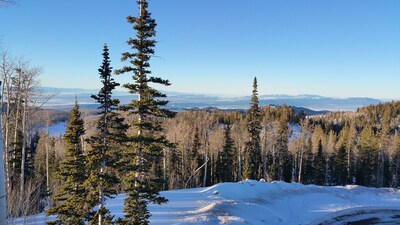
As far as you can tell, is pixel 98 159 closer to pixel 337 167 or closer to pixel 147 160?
pixel 147 160

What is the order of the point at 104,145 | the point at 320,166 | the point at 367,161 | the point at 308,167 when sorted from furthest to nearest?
the point at 308,167
the point at 367,161
the point at 320,166
the point at 104,145

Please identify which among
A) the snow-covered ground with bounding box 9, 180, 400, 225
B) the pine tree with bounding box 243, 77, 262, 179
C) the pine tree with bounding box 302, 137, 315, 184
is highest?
the pine tree with bounding box 243, 77, 262, 179

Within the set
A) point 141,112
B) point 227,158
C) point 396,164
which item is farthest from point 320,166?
point 141,112

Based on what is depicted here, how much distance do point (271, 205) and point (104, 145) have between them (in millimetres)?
19360

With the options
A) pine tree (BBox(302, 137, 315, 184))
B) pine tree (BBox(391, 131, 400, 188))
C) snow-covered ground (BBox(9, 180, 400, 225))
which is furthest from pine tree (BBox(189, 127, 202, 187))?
pine tree (BBox(391, 131, 400, 188))

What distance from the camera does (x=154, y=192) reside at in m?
13.4

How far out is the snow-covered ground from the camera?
2120 centimetres

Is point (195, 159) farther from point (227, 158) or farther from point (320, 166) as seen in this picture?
point (320, 166)

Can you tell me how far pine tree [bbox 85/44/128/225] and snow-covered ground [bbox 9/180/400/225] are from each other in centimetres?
659

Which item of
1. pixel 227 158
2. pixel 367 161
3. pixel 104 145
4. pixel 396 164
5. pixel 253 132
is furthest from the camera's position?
pixel 367 161

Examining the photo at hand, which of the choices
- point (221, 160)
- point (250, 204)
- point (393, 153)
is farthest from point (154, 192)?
point (393, 153)

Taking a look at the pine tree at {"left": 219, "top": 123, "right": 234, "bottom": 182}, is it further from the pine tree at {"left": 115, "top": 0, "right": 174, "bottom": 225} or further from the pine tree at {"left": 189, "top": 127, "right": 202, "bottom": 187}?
the pine tree at {"left": 115, "top": 0, "right": 174, "bottom": 225}

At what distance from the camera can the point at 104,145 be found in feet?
40.1

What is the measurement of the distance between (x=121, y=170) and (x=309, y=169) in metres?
49.8
